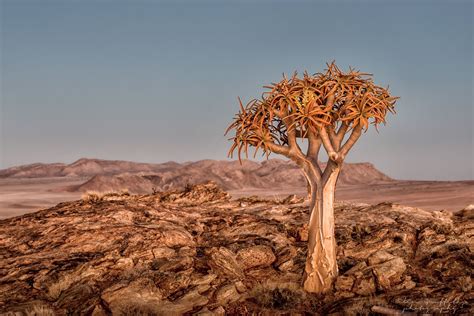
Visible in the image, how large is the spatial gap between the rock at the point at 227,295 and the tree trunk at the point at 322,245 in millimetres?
1595

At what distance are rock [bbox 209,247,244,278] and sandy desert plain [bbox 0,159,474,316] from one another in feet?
0.08

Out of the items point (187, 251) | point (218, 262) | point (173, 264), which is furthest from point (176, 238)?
point (218, 262)

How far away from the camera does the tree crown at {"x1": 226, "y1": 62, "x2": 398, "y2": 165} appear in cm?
897

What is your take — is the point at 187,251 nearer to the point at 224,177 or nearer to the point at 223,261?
the point at 223,261

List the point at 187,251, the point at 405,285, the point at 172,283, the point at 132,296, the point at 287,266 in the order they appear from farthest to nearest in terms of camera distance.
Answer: the point at 187,251 → the point at 287,266 → the point at 405,285 → the point at 172,283 → the point at 132,296

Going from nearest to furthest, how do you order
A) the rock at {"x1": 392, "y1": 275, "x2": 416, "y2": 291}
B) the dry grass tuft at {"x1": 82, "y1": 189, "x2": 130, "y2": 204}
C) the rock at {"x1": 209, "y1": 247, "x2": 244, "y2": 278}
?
the rock at {"x1": 392, "y1": 275, "x2": 416, "y2": 291} < the rock at {"x1": 209, "y1": 247, "x2": 244, "y2": 278} < the dry grass tuft at {"x1": 82, "y1": 189, "x2": 130, "y2": 204}

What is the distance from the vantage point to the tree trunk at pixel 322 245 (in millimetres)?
9156

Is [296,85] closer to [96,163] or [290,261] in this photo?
[290,261]

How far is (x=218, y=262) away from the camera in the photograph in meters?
9.58

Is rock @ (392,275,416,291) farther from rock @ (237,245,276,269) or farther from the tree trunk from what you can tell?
rock @ (237,245,276,269)

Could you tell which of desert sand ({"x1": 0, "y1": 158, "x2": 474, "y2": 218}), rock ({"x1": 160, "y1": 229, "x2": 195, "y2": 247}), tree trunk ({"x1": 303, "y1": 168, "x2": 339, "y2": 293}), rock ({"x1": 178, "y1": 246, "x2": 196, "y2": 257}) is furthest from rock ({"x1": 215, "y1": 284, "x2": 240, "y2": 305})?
desert sand ({"x1": 0, "y1": 158, "x2": 474, "y2": 218})

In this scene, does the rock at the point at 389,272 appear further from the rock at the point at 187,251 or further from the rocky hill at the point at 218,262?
the rock at the point at 187,251

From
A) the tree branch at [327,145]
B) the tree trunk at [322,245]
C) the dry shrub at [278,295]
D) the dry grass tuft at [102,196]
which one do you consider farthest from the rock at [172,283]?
the dry grass tuft at [102,196]

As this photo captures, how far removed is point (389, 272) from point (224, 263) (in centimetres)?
363
